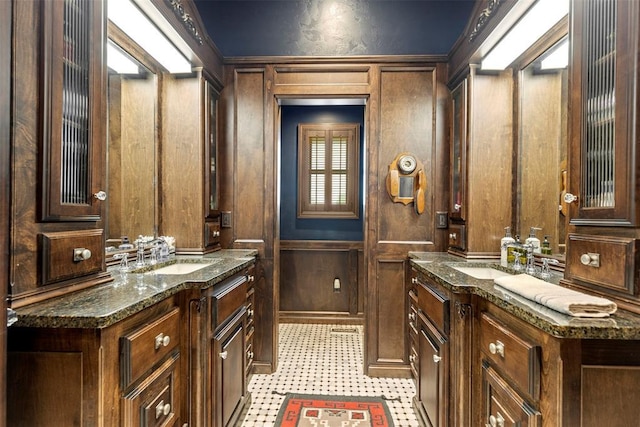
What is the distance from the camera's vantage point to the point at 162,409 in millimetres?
1367

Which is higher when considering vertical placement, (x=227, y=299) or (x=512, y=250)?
(x=512, y=250)

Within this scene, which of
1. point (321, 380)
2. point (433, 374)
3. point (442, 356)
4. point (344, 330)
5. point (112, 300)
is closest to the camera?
point (112, 300)

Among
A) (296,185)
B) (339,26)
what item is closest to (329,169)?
(296,185)

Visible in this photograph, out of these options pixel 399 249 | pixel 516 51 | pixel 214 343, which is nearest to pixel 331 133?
pixel 399 249

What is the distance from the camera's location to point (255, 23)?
293 centimetres

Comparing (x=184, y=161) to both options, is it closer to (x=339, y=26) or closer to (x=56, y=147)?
(x=56, y=147)

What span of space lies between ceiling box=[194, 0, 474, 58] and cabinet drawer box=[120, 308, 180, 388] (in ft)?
7.77

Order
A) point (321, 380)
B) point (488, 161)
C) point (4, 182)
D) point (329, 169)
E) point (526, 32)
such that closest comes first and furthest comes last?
point (4, 182) → point (526, 32) → point (488, 161) → point (321, 380) → point (329, 169)

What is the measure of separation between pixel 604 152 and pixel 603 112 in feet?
0.49

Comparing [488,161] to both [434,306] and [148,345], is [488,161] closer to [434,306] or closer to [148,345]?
[434,306]

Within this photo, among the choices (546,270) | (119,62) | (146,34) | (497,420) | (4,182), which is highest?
(146,34)

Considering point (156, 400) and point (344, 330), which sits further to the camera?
point (344, 330)

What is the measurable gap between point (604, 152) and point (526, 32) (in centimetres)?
115

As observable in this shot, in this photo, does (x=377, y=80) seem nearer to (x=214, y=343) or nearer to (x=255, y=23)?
(x=255, y=23)
